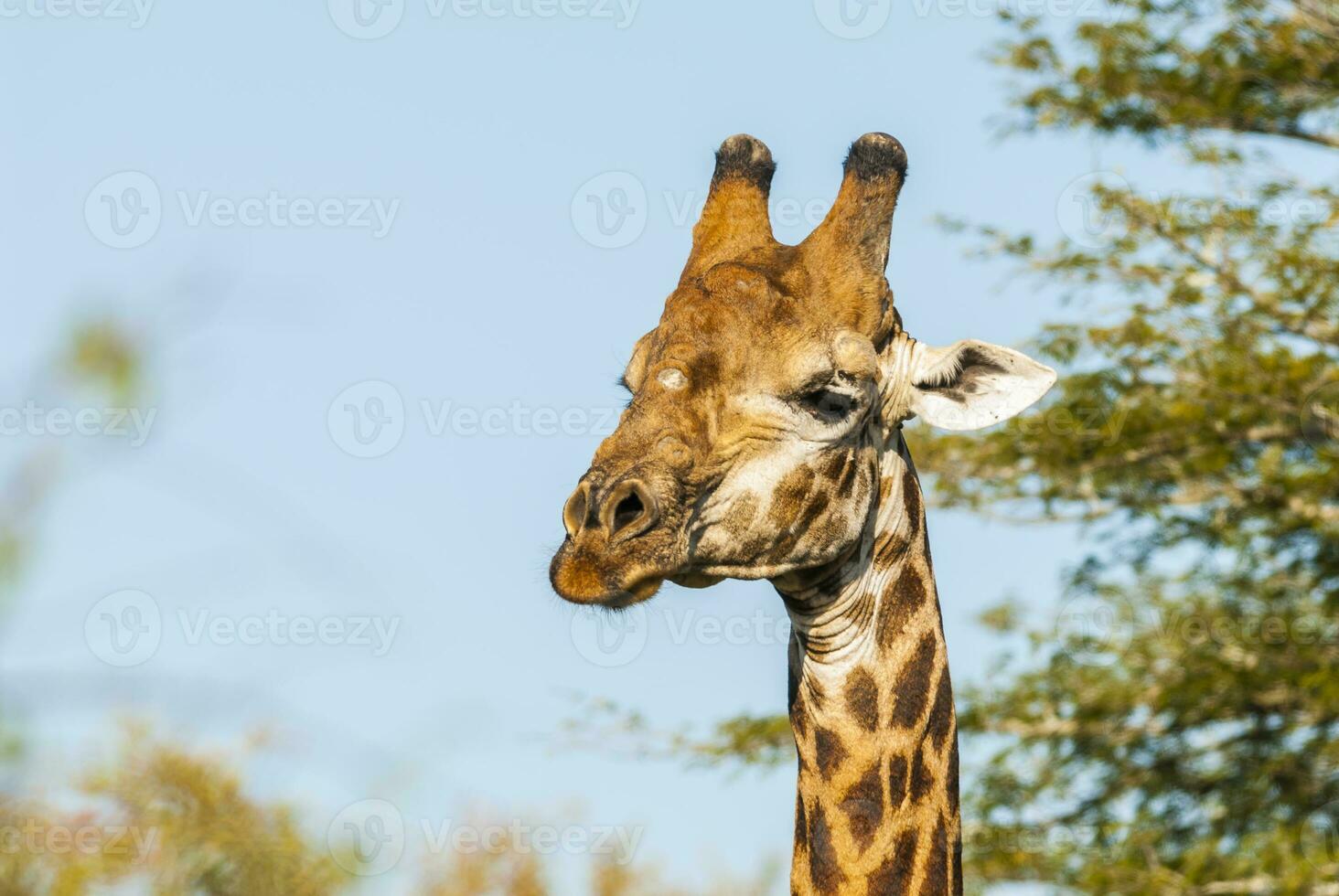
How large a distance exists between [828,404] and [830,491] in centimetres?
28

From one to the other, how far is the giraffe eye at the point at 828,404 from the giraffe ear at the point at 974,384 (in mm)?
311

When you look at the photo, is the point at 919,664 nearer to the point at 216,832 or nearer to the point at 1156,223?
the point at 216,832

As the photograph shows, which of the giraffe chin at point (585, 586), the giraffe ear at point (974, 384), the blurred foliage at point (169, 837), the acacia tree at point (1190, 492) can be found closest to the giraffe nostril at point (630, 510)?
the giraffe chin at point (585, 586)

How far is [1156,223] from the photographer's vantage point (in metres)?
14.5

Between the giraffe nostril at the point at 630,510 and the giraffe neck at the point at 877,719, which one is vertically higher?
the giraffe nostril at the point at 630,510

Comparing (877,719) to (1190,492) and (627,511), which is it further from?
(1190,492)

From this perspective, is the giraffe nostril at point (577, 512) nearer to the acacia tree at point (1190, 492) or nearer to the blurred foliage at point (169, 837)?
the blurred foliage at point (169, 837)

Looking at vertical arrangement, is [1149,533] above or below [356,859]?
above

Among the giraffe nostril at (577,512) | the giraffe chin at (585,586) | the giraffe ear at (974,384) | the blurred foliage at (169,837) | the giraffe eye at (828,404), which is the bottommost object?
the blurred foliage at (169,837)

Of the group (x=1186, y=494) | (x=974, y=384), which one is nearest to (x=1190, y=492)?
(x=1186, y=494)

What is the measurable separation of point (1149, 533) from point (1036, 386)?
9.59 meters

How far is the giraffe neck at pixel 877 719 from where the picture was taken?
530 centimetres

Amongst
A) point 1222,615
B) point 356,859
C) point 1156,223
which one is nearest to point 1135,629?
point 1222,615

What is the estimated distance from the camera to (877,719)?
5.45 meters
